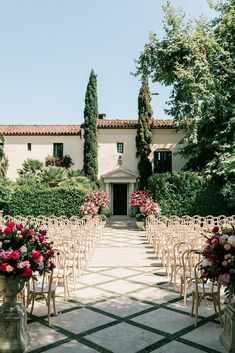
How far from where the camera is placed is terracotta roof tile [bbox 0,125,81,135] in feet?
81.9

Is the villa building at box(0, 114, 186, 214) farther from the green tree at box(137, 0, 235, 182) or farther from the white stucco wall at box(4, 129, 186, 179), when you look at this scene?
the green tree at box(137, 0, 235, 182)

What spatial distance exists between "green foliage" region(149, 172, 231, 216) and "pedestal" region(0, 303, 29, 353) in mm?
14921

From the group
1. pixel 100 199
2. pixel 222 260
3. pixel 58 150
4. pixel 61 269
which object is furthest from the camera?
pixel 58 150

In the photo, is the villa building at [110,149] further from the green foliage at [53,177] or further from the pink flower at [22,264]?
the pink flower at [22,264]

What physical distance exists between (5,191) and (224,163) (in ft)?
38.2

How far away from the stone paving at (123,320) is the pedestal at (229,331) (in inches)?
5.3

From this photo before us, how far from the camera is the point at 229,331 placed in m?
4.14

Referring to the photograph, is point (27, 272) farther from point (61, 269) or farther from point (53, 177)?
point (53, 177)

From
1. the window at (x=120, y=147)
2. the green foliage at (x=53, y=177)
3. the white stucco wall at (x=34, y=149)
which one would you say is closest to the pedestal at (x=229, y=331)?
the green foliage at (x=53, y=177)

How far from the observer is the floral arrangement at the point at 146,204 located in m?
16.3

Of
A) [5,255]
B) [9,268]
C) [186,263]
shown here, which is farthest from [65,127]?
[9,268]

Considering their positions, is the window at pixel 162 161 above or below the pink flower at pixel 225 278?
above

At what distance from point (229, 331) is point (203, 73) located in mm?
14963

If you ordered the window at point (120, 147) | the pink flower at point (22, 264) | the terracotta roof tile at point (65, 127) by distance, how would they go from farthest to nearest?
the window at point (120, 147), the terracotta roof tile at point (65, 127), the pink flower at point (22, 264)
